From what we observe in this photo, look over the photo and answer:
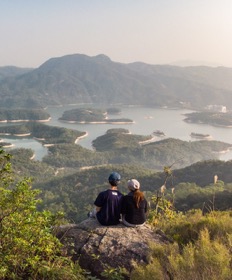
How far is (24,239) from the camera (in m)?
5.05

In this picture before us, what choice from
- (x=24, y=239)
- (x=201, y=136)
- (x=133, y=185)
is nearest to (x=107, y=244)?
(x=133, y=185)

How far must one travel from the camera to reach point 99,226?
7207 mm

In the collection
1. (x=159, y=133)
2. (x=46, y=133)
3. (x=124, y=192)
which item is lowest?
(x=159, y=133)

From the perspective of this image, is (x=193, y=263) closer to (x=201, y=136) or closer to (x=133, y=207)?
(x=133, y=207)

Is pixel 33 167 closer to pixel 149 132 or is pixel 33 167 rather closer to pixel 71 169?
pixel 71 169

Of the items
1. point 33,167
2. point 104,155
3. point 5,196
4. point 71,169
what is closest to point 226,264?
point 5,196

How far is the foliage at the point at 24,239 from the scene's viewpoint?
4.91 metres

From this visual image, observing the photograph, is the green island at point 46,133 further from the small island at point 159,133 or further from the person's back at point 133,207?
the person's back at point 133,207

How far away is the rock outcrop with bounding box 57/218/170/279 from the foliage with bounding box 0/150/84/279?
2.11 feet

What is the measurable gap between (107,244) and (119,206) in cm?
115

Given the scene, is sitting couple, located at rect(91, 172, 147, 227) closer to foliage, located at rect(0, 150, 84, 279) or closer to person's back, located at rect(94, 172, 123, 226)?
person's back, located at rect(94, 172, 123, 226)

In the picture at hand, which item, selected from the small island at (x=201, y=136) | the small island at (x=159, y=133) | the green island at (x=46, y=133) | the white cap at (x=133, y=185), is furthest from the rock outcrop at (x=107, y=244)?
the small island at (x=159, y=133)

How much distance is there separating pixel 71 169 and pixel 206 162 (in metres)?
53.4

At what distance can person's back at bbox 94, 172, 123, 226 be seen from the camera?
23.8 feet
